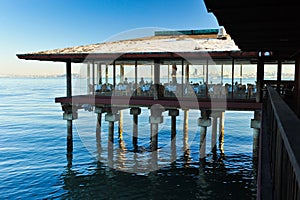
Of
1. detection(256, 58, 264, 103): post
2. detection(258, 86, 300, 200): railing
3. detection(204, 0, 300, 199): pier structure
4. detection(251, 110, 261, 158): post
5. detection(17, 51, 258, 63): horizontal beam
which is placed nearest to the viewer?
detection(258, 86, 300, 200): railing

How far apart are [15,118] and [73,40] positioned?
88.5ft

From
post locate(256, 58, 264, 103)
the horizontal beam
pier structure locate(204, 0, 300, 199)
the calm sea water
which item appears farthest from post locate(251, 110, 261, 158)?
pier structure locate(204, 0, 300, 199)

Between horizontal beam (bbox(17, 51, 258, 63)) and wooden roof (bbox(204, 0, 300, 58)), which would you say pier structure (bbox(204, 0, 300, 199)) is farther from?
horizontal beam (bbox(17, 51, 258, 63))

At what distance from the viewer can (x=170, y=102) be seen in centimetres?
1373

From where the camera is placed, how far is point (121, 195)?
1166 centimetres

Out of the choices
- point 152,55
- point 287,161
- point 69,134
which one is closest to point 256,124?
point 152,55

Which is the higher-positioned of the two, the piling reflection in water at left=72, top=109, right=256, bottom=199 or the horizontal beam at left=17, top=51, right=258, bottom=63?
the horizontal beam at left=17, top=51, right=258, bottom=63

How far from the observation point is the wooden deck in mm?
13094

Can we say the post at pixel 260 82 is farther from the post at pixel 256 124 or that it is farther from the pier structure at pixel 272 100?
the pier structure at pixel 272 100

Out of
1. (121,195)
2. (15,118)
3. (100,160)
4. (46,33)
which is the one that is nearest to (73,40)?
(46,33)

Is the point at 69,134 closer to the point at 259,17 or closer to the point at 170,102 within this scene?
the point at 170,102

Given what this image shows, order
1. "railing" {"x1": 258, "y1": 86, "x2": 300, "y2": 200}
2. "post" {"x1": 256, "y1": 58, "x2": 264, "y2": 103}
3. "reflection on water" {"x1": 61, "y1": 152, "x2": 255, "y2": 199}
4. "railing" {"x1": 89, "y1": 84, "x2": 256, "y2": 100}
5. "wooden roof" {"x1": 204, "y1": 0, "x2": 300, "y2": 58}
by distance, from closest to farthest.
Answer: "railing" {"x1": 258, "y1": 86, "x2": 300, "y2": 200}, "wooden roof" {"x1": 204, "y1": 0, "x2": 300, "y2": 58}, "reflection on water" {"x1": 61, "y1": 152, "x2": 255, "y2": 199}, "post" {"x1": 256, "y1": 58, "x2": 264, "y2": 103}, "railing" {"x1": 89, "y1": 84, "x2": 256, "y2": 100}

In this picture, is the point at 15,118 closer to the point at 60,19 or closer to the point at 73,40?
the point at 60,19

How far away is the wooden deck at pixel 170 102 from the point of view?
1309 cm
